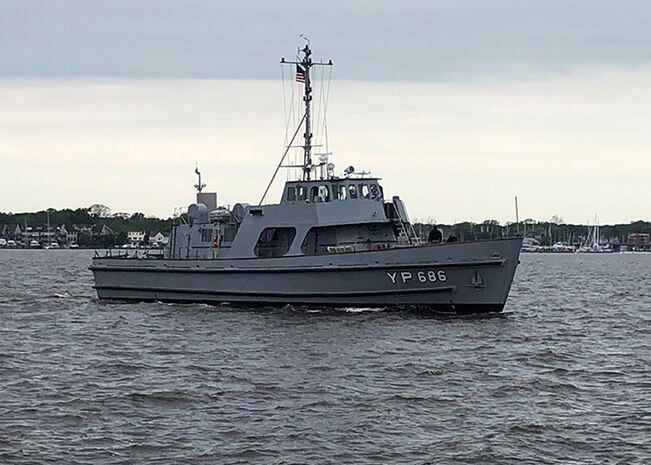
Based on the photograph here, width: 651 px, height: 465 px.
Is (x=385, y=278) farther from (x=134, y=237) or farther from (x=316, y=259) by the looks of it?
(x=134, y=237)

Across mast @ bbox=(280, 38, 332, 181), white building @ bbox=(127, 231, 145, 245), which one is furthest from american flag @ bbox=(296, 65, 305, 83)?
white building @ bbox=(127, 231, 145, 245)

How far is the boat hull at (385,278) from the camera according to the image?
98.1 ft

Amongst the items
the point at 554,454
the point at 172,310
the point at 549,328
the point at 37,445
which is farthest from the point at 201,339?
the point at 554,454

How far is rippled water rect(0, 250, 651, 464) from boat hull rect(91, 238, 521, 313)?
602 millimetres

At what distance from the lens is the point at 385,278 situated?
30.6 meters

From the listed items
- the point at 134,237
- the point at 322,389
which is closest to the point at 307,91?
the point at 322,389

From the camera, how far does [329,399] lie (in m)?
18.5

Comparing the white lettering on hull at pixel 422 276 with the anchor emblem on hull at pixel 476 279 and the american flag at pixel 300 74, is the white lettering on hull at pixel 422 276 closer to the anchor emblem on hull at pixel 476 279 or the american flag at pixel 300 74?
the anchor emblem on hull at pixel 476 279

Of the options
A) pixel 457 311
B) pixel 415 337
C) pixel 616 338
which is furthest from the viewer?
pixel 457 311

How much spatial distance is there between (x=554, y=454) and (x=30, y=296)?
3257cm

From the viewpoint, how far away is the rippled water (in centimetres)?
1535

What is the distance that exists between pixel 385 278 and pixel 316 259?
1.95 metres

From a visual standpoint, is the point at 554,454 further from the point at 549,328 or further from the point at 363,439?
the point at 549,328

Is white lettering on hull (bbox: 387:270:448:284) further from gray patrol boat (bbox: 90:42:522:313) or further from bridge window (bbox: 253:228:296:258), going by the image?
bridge window (bbox: 253:228:296:258)
